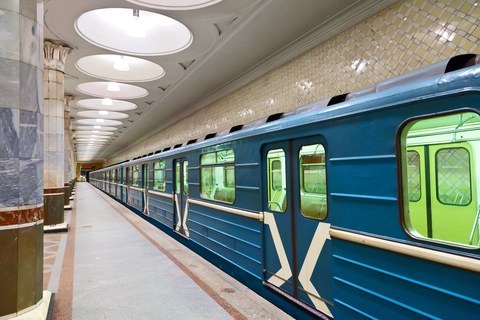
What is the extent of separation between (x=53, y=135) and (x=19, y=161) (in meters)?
7.01

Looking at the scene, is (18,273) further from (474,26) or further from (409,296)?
(474,26)

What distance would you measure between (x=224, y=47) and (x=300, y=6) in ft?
6.91

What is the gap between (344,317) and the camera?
270 centimetres

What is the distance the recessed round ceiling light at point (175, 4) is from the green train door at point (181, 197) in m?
3.03

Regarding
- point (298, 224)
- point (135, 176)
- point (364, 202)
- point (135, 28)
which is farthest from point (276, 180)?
point (135, 176)

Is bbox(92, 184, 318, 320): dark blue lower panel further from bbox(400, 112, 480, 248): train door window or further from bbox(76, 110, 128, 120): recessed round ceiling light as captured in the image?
bbox(76, 110, 128, 120): recessed round ceiling light

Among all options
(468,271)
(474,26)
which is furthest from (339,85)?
(468,271)

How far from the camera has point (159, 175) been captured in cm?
912

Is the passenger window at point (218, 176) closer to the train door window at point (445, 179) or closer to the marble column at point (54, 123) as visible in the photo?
the train door window at point (445, 179)

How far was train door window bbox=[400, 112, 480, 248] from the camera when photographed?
306 cm

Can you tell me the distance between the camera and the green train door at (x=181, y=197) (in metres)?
6.97

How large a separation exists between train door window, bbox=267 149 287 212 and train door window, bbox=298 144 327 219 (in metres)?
0.29

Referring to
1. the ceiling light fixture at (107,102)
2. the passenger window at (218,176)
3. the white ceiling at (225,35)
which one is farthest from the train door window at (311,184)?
the ceiling light fixture at (107,102)

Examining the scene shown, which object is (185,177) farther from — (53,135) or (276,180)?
(53,135)
